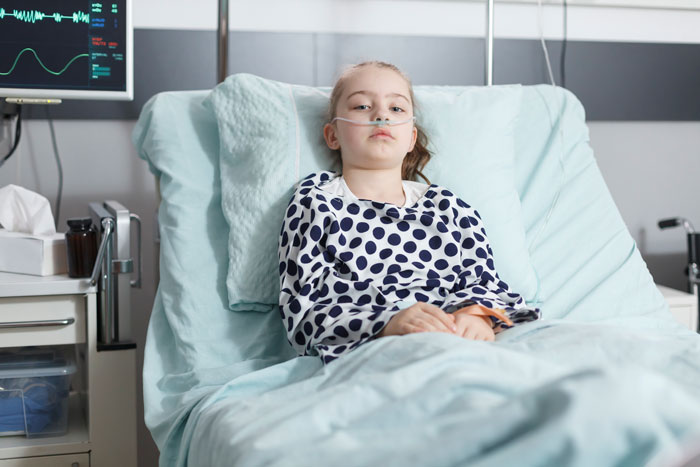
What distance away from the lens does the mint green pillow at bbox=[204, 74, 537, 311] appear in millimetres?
1536

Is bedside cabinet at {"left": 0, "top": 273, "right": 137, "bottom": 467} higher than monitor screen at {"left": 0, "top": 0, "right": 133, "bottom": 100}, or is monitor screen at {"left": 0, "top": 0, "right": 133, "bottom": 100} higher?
monitor screen at {"left": 0, "top": 0, "right": 133, "bottom": 100}

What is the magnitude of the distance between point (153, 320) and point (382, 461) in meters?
0.91

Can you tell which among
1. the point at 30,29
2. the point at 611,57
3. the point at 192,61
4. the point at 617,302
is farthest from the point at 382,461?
the point at 611,57

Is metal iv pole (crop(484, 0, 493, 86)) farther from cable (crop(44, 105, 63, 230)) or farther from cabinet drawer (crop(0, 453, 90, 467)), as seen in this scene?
cabinet drawer (crop(0, 453, 90, 467))

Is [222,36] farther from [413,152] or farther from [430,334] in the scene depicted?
[430,334]

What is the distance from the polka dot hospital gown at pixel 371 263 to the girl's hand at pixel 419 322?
0.18 feet

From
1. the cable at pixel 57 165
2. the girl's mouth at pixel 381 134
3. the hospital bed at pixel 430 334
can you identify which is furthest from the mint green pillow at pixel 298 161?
the cable at pixel 57 165

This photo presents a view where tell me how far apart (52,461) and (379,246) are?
2.65 feet

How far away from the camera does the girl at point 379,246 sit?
1.32m

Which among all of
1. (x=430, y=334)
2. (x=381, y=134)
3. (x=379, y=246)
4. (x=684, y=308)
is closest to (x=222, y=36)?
(x=381, y=134)

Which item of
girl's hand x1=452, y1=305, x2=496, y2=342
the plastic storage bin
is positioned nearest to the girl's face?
girl's hand x1=452, y1=305, x2=496, y2=342

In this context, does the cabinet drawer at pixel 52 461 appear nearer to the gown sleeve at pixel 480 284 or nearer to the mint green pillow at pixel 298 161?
the mint green pillow at pixel 298 161

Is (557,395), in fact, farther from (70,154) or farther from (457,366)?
(70,154)

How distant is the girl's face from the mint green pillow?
10 centimetres
